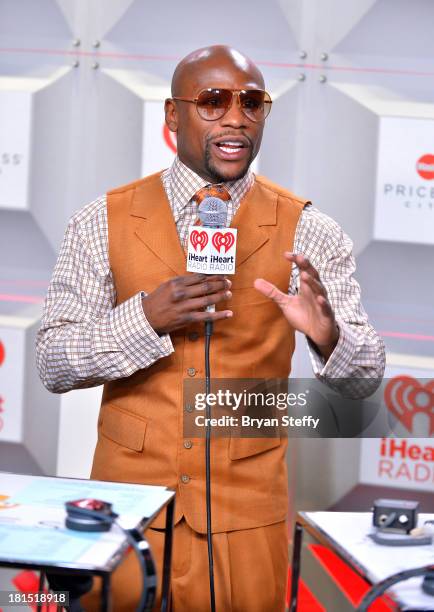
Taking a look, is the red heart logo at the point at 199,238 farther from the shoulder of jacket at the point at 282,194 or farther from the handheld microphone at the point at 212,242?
the shoulder of jacket at the point at 282,194

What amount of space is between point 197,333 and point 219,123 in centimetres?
53

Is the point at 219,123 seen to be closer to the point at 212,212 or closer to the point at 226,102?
the point at 226,102

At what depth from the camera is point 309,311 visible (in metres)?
2.39

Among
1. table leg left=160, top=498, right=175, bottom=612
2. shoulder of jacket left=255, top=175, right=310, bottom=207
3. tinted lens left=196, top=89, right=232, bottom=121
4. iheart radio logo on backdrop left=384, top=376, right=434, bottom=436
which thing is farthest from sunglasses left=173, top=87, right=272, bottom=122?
iheart radio logo on backdrop left=384, top=376, right=434, bottom=436

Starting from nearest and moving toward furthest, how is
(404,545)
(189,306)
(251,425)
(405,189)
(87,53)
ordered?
(404,545), (189,306), (251,425), (405,189), (87,53)

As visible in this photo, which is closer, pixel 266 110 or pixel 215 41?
pixel 266 110

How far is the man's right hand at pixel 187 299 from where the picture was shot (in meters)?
2.34

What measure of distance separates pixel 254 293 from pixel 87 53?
5.76ft

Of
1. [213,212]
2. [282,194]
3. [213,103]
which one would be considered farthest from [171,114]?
[213,212]

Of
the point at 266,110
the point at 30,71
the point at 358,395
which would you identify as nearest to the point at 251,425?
the point at 358,395

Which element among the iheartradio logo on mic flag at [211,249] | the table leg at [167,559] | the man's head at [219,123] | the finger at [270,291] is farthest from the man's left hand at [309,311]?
the table leg at [167,559]

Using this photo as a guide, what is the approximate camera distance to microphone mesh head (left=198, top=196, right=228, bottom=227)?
2.26 meters

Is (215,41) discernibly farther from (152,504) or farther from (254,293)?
(152,504)

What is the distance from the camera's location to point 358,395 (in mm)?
2588
